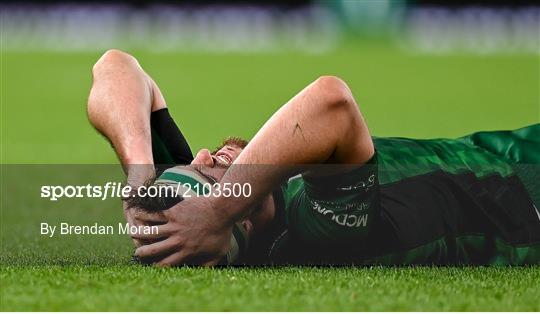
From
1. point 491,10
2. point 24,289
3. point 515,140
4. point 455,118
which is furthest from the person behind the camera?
point 491,10

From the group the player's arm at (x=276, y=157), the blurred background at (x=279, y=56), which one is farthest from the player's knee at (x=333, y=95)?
the blurred background at (x=279, y=56)

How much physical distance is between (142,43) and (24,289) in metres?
21.2

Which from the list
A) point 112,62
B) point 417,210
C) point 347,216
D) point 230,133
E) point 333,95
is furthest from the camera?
point 230,133

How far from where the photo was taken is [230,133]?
45.2 ft

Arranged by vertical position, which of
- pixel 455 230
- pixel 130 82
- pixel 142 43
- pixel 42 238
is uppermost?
pixel 130 82

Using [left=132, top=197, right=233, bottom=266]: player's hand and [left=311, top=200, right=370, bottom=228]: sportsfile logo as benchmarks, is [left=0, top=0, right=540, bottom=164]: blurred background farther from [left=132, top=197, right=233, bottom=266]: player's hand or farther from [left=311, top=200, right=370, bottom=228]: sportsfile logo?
[left=132, top=197, right=233, bottom=266]: player's hand

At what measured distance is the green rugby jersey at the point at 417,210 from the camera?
14.4 feet

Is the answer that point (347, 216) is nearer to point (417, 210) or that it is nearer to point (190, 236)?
point (417, 210)

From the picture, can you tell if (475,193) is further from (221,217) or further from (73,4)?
(73,4)

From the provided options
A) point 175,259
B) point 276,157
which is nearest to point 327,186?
point 276,157

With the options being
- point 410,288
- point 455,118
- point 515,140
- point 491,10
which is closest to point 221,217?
point 410,288

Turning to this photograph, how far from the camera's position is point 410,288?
396 cm

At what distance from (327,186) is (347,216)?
0.14 m

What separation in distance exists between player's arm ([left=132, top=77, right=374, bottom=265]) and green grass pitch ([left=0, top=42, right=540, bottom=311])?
12cm
